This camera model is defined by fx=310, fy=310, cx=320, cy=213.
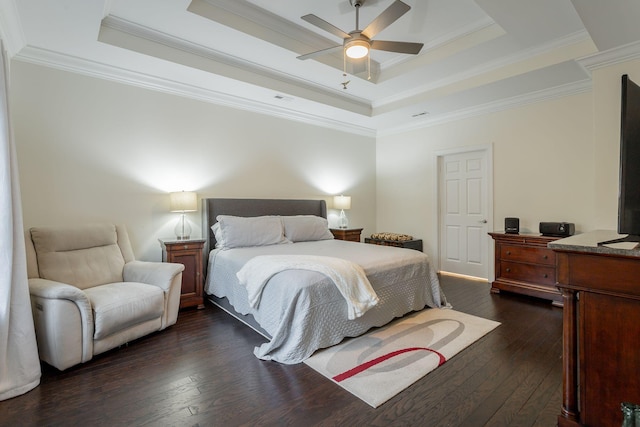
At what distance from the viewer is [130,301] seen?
246cm

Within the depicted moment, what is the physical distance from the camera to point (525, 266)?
152 inches

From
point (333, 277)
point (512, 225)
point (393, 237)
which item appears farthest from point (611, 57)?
point (393, 237)

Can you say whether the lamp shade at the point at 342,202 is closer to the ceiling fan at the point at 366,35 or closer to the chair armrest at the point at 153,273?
the ceiling fan at the point at 366,35

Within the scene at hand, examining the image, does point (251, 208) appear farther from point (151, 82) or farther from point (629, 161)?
point (629, 161)

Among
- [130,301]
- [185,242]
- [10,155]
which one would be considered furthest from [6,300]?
[185,242]

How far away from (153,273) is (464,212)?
14.5ft

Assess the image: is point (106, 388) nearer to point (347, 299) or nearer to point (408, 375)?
point (347, 299)

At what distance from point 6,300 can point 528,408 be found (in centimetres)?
321

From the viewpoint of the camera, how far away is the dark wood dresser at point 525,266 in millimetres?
3666

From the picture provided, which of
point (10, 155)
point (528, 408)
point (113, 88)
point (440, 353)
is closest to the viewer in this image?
point (528, 408)

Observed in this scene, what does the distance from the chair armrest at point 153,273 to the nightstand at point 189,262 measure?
395 mm

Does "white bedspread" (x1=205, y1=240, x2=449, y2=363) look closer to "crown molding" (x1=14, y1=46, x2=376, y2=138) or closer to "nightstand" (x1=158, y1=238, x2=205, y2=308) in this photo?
"nightstand" (x1=158, y1=238, x2=205, y2=308)

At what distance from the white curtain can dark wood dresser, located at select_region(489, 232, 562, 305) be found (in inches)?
184

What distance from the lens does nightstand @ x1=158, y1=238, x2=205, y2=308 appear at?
341 cm
